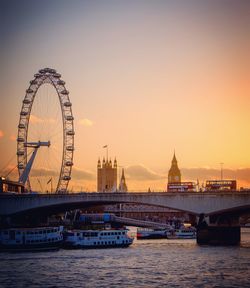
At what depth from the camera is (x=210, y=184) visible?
427ft

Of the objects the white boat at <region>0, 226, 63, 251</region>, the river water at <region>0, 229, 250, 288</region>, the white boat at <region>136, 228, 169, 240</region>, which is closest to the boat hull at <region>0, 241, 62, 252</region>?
the white boat at <region>0, 226, 63, 251</region>

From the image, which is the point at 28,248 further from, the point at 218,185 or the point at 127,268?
the point at 218,185

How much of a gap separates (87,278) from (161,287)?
8.11m

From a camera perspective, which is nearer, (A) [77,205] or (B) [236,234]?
(B) [236,234]

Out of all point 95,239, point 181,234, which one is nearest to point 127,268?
point 95,239

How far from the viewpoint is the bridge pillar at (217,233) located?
106188 mm

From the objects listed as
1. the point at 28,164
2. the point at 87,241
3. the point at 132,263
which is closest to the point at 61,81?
the point at 28,164

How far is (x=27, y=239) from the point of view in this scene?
3563 inches

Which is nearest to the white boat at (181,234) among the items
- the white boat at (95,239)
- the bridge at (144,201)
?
the bridge at (144,201)

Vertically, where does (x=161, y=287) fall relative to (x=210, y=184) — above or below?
below

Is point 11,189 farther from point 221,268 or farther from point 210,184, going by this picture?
point 221,268

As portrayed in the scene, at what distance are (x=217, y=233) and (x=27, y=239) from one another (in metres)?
32.2

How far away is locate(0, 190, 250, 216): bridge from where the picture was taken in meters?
102

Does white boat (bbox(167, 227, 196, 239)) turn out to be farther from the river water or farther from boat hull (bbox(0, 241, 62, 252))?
boat hull (bbox(0, 241, 62, 252))
